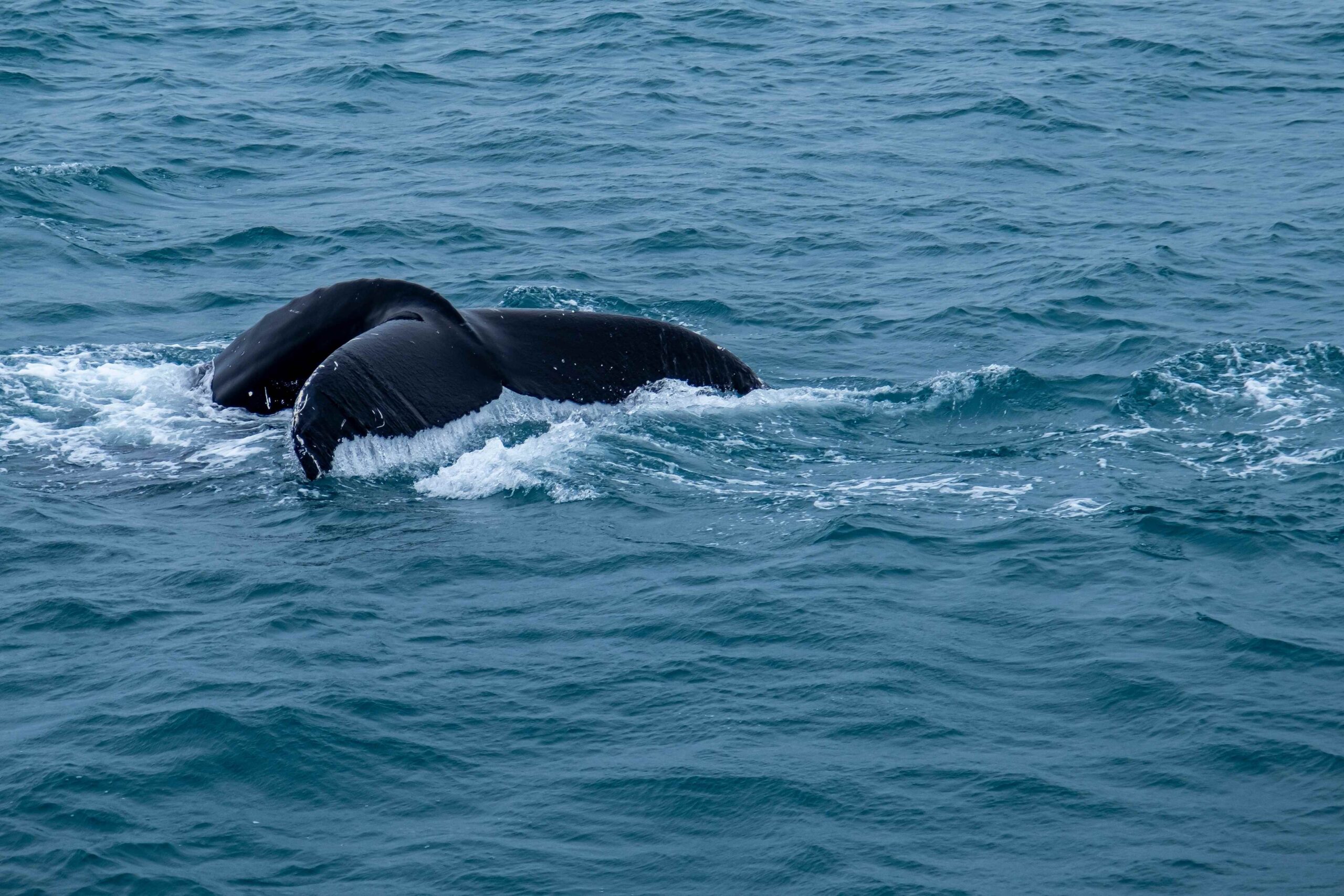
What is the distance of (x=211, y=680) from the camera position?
9.02 metres

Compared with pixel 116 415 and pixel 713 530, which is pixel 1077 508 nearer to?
pixel 713 530

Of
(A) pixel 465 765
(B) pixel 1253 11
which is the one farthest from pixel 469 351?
(B) pixel 1253 11

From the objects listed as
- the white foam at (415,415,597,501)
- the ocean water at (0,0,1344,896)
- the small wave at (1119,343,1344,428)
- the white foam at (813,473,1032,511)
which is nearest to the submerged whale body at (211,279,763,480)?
the ocean water at (0,0,1344,896)

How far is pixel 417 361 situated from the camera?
37.6 ft

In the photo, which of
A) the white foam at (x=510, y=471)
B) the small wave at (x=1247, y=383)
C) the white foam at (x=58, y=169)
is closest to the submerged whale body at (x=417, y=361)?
the white foam at (x=510, y=471)

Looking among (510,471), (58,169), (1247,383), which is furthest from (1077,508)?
(58,169)

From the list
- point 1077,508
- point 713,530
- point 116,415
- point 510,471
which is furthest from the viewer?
point 116,415

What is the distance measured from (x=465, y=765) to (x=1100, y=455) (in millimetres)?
6000

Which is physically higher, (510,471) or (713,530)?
(510,471)

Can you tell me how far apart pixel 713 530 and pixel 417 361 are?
2.32 m

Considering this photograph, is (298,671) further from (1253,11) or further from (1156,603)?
(1253,11)

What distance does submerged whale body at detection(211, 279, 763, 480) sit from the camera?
10984mm

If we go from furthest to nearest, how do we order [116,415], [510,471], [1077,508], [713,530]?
[116,415], [510,471], [1077,508], [713,530]

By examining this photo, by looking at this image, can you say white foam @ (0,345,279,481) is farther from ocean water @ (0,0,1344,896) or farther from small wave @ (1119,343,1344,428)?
small wave @ (1119,343,1344,428)
